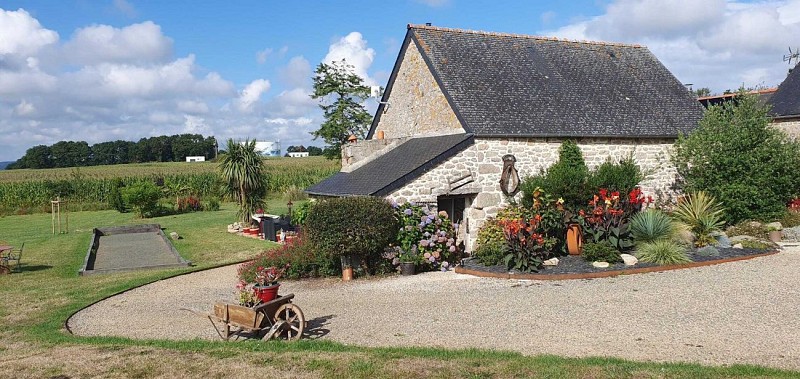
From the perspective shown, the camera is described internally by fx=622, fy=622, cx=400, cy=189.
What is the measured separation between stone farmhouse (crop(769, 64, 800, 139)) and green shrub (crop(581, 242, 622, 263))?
33.8ft

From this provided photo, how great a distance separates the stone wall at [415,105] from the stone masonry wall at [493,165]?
3.87 ft

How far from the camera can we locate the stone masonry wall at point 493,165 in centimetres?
1439

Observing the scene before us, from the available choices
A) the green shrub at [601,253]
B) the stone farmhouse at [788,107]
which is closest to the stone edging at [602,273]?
the green shrub at [601,253]

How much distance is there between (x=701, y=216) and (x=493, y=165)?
487 centimetres

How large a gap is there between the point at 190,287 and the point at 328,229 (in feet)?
10.1

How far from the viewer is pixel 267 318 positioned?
786 cm

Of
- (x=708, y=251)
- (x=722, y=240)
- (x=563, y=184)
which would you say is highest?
(x=563, y=184)

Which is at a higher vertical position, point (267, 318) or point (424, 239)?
point (424, 239)

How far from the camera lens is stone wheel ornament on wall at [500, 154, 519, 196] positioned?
15.3 m

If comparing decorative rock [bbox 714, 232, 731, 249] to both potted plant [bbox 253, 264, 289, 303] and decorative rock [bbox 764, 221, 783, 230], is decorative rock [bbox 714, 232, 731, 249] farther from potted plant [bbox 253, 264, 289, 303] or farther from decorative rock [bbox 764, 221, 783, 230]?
potted plant [bbox 253, 264, 289, 303]

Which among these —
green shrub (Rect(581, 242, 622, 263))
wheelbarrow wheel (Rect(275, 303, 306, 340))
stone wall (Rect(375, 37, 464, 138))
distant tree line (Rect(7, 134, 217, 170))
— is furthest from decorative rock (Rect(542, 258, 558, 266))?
distant tree line (Rect(7, 134, 217, 170))

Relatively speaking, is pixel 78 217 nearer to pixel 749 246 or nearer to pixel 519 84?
pixel 519 84

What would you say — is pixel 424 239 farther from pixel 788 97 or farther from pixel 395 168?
pixel 788 97

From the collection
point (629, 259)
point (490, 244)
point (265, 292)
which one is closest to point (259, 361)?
point (265, 292)
